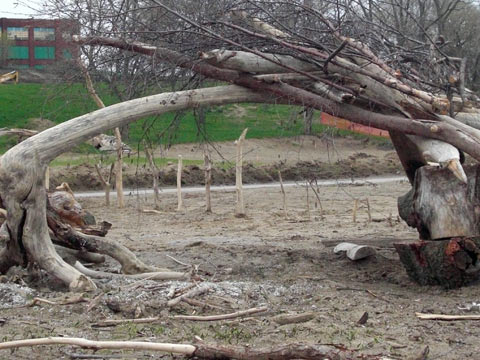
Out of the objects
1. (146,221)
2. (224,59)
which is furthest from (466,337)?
(146,221)

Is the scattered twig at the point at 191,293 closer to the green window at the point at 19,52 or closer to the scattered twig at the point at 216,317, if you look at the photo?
the scattered twig at the point at 216,317

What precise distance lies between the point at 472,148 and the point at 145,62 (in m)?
3.52

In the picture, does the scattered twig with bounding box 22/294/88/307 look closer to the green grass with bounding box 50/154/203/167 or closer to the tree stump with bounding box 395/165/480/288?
the tree stump with bounding box 395/165/480/288

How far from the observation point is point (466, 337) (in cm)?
578

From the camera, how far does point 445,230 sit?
7.49 meters

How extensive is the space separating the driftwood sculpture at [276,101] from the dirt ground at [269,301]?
60cm

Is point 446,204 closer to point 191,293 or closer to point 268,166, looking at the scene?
point 191,293

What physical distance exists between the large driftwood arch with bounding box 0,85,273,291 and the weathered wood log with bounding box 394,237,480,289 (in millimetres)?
2887

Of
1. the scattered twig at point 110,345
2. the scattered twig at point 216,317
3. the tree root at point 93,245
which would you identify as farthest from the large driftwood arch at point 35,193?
the scattered twig at point 110,345

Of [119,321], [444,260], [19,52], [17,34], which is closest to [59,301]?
[119,321]

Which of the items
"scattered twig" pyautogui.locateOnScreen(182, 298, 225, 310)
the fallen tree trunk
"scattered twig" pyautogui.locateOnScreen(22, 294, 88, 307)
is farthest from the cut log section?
the fallen tree trunk

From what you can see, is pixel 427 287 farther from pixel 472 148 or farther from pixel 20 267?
pixel 20 267

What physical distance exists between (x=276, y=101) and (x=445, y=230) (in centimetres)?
224

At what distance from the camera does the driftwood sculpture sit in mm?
7492
